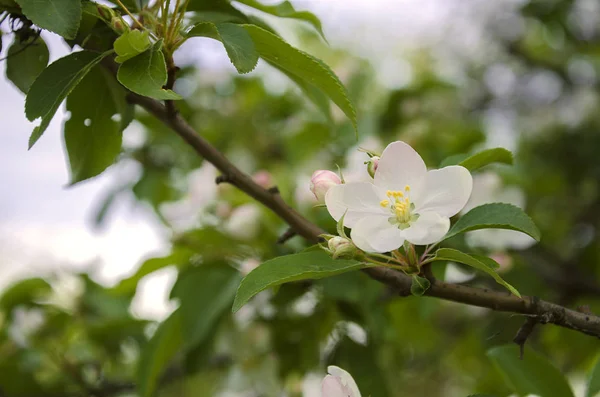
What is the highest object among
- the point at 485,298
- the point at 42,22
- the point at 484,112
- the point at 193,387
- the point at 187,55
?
the point at 42,22

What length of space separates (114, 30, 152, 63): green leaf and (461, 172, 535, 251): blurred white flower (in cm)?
57

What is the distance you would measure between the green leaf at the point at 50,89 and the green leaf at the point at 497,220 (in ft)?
1.02

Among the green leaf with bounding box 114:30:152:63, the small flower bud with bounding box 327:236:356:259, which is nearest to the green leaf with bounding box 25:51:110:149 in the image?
the green leaf with bounding box 114:30:152:63

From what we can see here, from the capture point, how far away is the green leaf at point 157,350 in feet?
2.81

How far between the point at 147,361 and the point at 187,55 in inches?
31.3

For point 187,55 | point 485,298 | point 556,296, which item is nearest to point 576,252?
point 556,296

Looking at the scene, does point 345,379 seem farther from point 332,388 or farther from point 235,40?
point 235,40

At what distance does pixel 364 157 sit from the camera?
37.3 inches

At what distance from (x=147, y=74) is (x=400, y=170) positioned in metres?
0.21

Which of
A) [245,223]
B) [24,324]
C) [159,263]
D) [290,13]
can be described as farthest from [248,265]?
[24,324]

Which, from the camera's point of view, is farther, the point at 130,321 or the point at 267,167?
the point at 267,167

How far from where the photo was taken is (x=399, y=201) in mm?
491

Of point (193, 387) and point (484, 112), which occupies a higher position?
point (484, 112)

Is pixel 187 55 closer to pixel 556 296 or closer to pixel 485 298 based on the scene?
pixel 556 296
